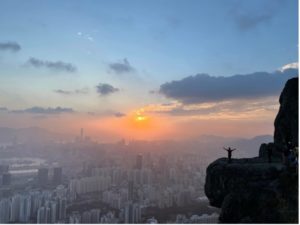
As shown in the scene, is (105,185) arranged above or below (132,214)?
above

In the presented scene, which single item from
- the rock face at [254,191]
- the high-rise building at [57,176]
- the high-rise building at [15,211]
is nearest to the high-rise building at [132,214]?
the high-rise building at [15,211]

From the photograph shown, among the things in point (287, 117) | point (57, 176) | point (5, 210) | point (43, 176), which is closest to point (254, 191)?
point (287, 117)

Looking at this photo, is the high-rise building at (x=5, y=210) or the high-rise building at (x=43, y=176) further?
the high-rise building at (x=43, y=176)

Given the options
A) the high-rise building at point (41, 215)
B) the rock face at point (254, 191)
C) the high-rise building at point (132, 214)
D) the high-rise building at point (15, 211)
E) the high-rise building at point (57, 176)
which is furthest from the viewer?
the high-rise building at point (57, 176)

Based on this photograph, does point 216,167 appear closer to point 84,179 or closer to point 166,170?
point 84,179

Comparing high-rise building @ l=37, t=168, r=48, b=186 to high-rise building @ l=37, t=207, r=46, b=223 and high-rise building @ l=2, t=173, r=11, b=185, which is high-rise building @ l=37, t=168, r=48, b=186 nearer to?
high-rise building @ l=2, t=173, r=11, b=185

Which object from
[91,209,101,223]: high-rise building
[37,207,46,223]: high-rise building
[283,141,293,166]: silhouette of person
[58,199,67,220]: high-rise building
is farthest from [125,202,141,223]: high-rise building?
[283,141,293,166]: silhouette of person

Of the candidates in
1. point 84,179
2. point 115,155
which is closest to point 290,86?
point 84,179

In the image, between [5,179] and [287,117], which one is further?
[5,179]

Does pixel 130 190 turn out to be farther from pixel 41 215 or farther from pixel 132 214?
pixel 41 215

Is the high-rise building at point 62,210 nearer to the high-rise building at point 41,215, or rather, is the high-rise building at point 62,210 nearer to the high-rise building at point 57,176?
the high-rise building at point 41,215

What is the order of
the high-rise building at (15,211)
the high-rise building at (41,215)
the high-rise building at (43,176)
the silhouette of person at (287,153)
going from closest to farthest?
the silhouette of person at (287,153)
the high-rise building at (41,215)
the high-rise building at (15,211)
the high-rise building at (43,176)

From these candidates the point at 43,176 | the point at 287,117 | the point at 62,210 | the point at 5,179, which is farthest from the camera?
the point at 43,176
